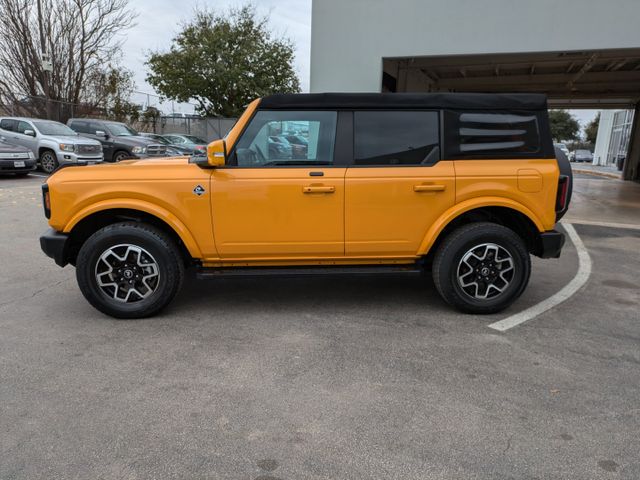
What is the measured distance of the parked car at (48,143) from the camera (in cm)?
1530

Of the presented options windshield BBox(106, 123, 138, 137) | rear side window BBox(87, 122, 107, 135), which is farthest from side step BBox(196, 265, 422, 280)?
rear side window BBox(87, 122, 107, 135)

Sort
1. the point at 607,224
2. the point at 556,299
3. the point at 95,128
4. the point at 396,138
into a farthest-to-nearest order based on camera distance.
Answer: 1. the point at 95,128
2. the point at 607,224
3. the point at 556,299
4. the point at 396,138

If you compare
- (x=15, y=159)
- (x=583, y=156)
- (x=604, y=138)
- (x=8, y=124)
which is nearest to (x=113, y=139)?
(x=8, y=124)

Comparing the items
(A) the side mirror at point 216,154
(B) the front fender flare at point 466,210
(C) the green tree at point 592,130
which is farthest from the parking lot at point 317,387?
(C) the green tree at point 592,130

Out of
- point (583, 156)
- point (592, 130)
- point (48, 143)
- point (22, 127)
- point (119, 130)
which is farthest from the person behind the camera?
point (592, 130)

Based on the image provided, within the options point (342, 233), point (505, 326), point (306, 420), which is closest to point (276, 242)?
point (342, 233)

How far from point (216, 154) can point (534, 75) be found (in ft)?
46.8

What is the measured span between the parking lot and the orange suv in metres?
0.41

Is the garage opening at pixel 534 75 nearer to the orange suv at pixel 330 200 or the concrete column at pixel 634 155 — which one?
the concrete column at pixel 634 155

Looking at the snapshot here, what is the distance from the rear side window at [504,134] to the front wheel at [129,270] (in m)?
2.81

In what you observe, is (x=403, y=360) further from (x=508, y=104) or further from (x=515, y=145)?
(x=508, y=104)

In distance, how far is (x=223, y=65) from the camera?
2945 centimetres

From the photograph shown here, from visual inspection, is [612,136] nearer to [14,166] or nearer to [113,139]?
[113,139]

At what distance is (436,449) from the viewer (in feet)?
8.05
